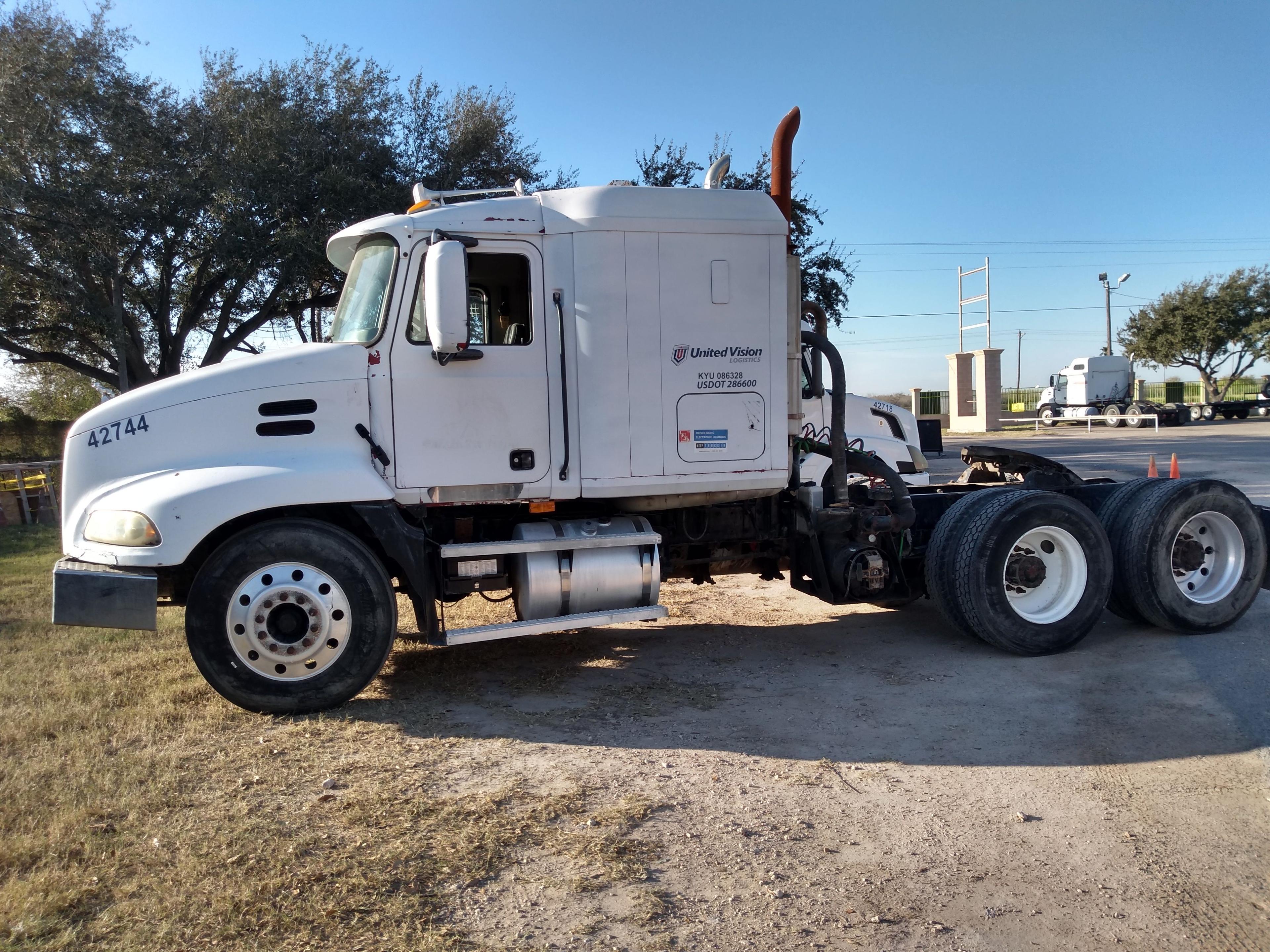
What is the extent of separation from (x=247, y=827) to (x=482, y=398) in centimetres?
277

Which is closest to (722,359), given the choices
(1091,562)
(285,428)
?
(285,428)

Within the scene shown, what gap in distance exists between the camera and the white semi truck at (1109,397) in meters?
39.2

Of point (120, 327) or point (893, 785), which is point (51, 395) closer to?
point (120, 327)

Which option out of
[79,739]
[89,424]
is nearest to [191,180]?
[89,424]

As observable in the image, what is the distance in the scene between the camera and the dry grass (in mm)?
3043

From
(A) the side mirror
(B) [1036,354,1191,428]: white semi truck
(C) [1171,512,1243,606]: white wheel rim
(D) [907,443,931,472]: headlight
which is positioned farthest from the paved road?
(A) the side mirror

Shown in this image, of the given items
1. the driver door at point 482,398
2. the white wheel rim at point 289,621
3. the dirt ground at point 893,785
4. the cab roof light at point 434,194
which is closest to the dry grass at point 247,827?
the dirt ground at point 893,785

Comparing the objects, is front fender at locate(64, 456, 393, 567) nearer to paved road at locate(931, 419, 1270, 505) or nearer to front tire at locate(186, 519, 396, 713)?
front tire at locate(186, 519, 396, 713)

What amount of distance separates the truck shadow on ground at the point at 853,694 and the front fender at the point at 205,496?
51.8 inches

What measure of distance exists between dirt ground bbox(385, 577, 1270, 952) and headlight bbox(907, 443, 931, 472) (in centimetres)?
281

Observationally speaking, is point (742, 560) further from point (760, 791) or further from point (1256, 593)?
point (1256, 593)

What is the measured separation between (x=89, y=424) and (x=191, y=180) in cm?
1372

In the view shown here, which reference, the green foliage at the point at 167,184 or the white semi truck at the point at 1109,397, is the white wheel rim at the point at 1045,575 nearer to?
the green foliage at the point at 167,184

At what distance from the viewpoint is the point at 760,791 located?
4.18 meters
